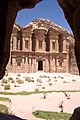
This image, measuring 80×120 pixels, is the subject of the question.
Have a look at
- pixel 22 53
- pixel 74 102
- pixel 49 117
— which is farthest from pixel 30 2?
pixel 22 53

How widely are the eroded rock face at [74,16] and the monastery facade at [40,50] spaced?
3804 cm

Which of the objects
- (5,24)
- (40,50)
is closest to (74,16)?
(5,24)

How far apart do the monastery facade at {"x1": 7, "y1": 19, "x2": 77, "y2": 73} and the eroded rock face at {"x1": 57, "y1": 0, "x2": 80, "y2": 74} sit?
38045 mm

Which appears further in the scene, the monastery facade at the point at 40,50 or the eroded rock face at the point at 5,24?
the monastery facade at the point at 40,50

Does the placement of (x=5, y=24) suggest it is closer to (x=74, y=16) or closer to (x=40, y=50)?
(x=74, y=16)

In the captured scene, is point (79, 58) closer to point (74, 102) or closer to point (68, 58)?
point (74, 102)

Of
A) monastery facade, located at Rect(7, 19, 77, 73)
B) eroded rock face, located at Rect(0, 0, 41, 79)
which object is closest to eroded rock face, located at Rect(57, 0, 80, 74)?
eroded rock face, located at Rect(0, 0, 41, 79)

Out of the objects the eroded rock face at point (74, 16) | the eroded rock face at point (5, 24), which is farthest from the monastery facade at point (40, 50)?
the eroded rock face at point (5, 24)

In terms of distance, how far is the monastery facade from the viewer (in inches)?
1857

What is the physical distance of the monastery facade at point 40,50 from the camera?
47156 mm

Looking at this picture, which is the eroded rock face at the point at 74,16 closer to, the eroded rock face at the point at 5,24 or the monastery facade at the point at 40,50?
the eroded rock face at the point at 5,24

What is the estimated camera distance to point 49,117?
1250 centimetres

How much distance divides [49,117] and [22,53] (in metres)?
35.0

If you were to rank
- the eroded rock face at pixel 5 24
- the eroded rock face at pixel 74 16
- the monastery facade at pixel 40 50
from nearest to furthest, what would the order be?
the eroded rock face at pixel 74 16
the eroded rock face at pixel 5 24
the monastery facade at pixel 40 50
